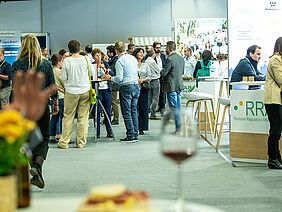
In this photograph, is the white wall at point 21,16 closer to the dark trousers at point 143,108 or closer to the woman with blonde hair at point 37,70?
the dark trousers at point 143,108

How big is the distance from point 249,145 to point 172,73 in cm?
290

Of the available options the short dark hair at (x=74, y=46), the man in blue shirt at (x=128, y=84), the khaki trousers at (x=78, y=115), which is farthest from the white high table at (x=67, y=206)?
the man in blue shirt at (x=128, y=84)

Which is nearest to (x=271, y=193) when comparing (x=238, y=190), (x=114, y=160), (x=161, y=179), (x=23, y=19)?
(x=238, y=190)

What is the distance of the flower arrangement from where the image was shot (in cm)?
126

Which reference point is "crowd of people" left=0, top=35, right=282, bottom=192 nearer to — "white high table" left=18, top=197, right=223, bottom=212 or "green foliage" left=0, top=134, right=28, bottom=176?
"white high table" left=18, top=197, right=223, bottom=212

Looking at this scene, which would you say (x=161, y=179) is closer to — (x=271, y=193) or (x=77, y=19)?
(x=271, y=193)

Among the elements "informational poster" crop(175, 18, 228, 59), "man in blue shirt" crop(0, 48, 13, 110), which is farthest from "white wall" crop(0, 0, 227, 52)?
"man in blue shirt" crop(0, 48, 13, 110)

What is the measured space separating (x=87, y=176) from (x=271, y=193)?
1.92 m

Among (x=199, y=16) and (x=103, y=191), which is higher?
(x=199, y=16)

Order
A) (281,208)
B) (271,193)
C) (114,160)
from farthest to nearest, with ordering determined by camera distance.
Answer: (114,160)
(271,193)
(281,208)

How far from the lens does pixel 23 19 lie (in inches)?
727

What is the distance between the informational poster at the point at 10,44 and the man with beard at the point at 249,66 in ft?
33.5

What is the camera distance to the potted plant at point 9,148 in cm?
126

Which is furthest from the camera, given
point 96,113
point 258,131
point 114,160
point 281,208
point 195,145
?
point 96,113
